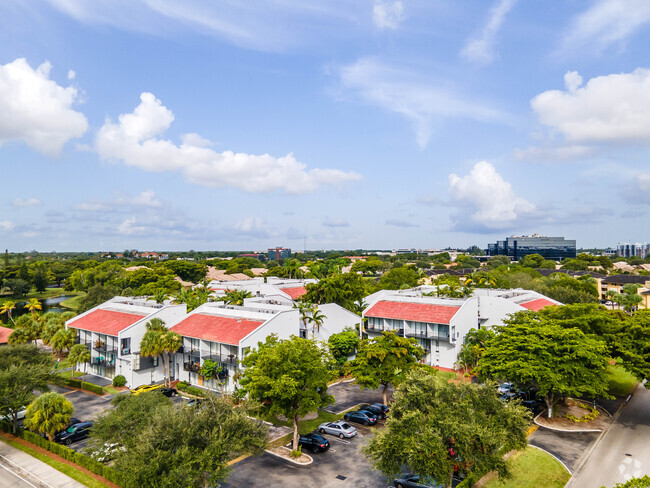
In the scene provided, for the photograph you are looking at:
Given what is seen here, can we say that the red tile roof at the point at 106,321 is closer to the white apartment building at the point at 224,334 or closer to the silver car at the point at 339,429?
the white apartment building at the point at 224,334

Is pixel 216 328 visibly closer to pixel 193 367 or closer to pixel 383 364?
pixel 193 367

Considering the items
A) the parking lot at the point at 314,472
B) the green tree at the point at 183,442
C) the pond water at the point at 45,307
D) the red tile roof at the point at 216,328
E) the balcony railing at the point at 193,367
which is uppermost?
the red tile roof at the point at 216,328

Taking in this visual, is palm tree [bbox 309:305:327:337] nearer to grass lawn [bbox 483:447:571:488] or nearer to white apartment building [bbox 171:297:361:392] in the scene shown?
white apartment building [bbox 171:297:361:392]

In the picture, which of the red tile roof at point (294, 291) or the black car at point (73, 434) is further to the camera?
the red tile roof at point (294, 291)

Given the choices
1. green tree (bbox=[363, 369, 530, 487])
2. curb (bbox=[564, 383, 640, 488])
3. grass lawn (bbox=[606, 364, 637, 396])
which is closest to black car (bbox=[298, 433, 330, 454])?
green tree (bbox=[363, 369, 530, 487])

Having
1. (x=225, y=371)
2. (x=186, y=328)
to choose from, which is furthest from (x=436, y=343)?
(x=186, y=328)

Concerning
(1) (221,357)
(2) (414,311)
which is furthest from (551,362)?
(1) (221,357)

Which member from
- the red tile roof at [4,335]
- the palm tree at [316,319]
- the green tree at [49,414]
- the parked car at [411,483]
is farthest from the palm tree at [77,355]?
the parked car at [411,483]

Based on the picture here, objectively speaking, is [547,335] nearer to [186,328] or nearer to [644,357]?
[644,357]
